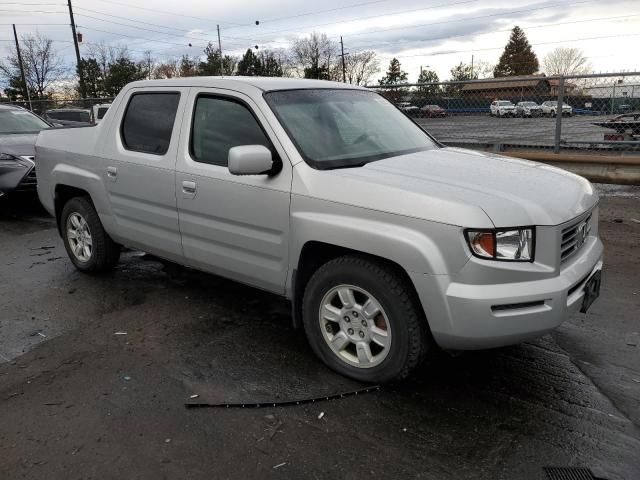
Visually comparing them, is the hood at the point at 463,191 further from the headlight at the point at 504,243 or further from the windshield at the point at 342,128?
the windshield at the point at 342,128

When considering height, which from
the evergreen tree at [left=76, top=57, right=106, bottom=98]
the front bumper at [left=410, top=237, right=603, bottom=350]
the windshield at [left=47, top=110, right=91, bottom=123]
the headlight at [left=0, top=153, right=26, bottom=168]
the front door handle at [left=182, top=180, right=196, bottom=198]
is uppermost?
the evergreen tree at [left=76, top=57, right=106, bottom=98]

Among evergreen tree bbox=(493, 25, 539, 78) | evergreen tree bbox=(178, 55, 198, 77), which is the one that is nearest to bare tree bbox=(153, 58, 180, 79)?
evergreen tree bbox=(178, 55, 198, 77)

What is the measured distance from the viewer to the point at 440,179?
10.4 ft

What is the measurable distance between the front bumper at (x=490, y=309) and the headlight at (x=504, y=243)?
0.47ft

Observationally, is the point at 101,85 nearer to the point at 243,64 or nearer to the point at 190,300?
the point at 243,64

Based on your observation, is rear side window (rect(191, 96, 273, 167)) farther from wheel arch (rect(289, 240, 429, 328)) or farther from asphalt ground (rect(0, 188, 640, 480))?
asphalt ground (rect(0, 188, 640, 480))

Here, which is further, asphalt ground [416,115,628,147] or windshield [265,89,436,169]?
asphalt ground [416,115,628,147]

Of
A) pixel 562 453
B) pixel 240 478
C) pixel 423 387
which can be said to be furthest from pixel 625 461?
pixel 240 478

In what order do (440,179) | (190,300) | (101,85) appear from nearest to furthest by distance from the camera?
(440,179), (190,300), (101,85)

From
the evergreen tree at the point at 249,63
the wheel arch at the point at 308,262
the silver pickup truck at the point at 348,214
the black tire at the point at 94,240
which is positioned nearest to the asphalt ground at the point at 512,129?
the silver pickup truck at the point at 348,214

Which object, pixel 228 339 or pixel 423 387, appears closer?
pixel 423 387

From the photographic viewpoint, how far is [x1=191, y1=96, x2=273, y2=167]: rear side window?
375 centimetres

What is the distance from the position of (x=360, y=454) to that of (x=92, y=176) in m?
3.57

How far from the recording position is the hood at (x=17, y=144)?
8555 mm
